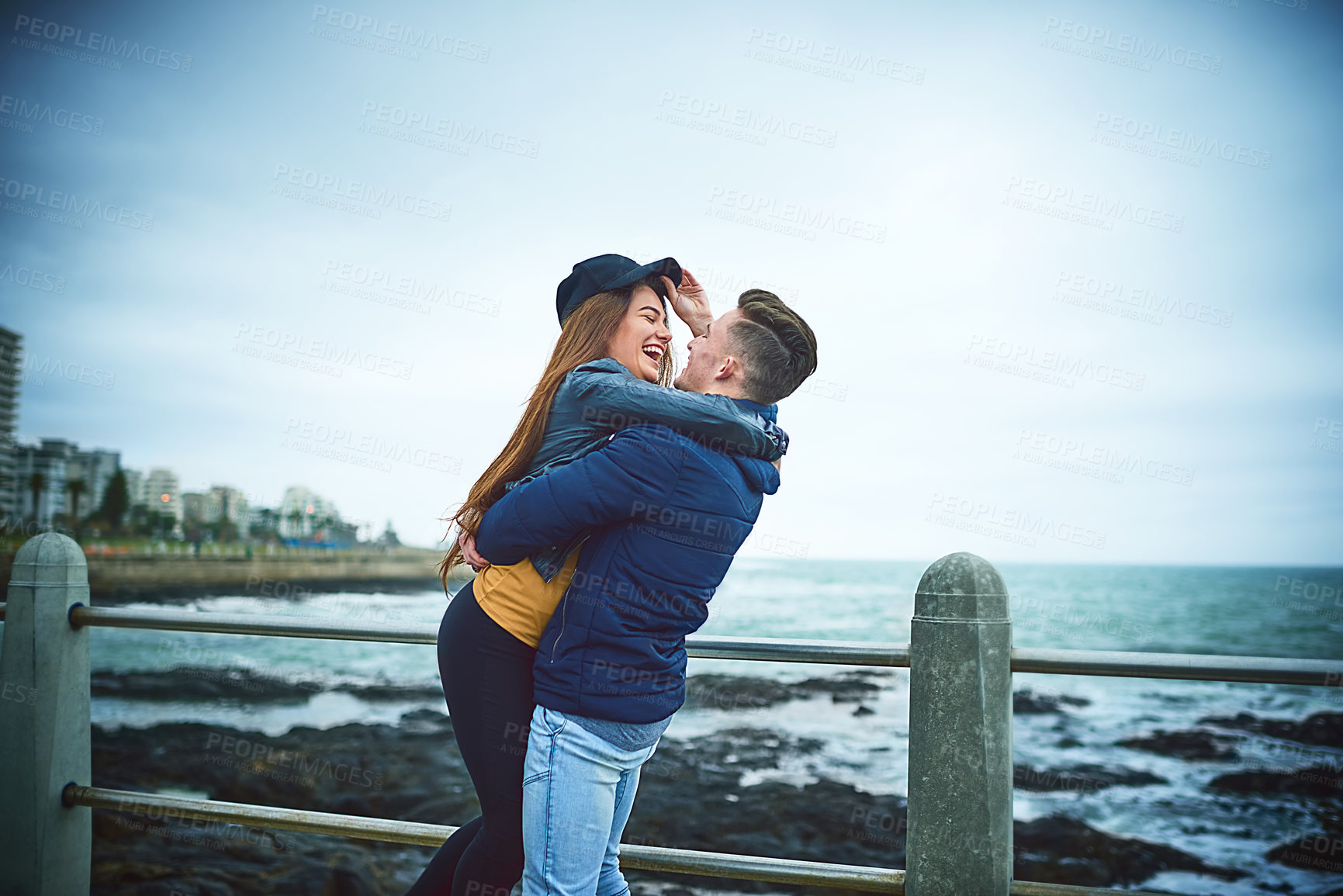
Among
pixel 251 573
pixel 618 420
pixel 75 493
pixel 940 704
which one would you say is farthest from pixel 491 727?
pixel 75 493

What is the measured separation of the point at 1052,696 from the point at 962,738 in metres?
20.1

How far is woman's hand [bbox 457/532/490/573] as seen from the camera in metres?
1.71

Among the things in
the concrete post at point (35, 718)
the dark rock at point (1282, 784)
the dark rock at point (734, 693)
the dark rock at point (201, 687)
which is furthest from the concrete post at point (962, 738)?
the dark rock at point (201, 687)

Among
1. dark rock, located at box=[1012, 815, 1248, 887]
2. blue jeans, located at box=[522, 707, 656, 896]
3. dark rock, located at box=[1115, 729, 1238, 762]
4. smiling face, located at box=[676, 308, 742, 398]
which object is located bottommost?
dark rock, located at box=[1115, 729, 1238, 762]

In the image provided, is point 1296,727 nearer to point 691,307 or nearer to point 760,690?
point 760,690

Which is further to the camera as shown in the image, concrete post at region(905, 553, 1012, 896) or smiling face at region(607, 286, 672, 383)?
concrete post at region(905, 553, 1012, 896)

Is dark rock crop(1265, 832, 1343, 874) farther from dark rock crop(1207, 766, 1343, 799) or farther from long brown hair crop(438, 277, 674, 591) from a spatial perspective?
long brown hair crop(438, 277, 674, 591)

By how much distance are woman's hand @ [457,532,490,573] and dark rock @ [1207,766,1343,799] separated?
541 inches

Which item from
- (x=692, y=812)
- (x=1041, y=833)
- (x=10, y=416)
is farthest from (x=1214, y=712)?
(x=10, y=416)

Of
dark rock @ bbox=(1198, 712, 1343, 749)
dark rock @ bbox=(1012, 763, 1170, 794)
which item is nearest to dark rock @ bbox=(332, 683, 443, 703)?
dark rock @ bbox=(1012, 763, 1170, 794)

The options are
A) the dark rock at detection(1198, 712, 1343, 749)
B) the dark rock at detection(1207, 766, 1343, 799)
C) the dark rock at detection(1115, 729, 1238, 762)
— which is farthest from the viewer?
the dark rock at detection(1198, 712, 1343, 749)

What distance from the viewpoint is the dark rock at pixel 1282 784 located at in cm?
1150

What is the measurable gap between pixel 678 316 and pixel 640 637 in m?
0.77

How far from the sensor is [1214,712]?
17.8 meters
